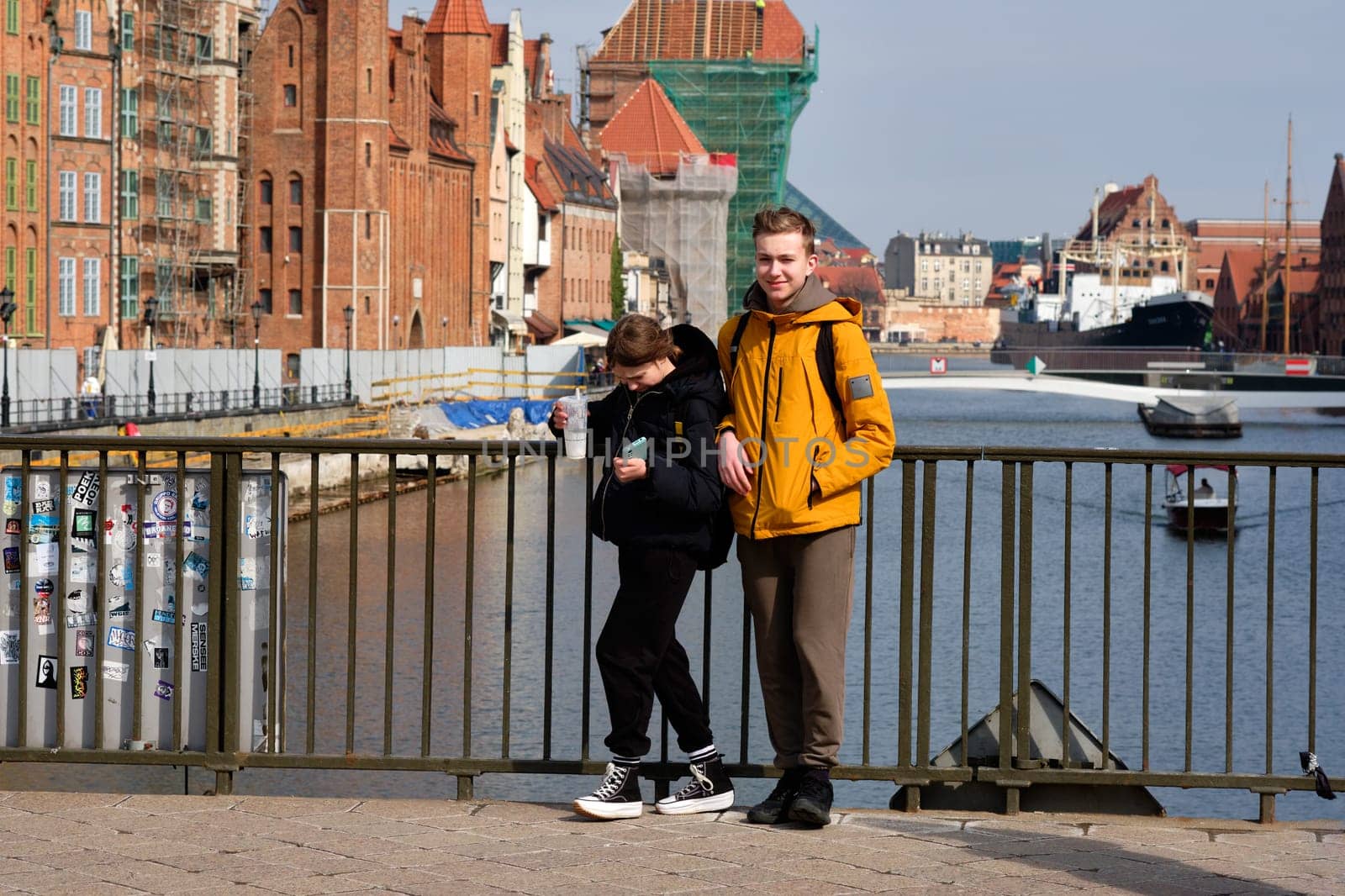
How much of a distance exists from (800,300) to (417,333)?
68.3 m

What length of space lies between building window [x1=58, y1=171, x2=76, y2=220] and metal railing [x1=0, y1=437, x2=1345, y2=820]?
925 cm

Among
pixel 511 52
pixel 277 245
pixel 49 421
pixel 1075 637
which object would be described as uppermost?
pixel 511 52

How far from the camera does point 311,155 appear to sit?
6725 cm

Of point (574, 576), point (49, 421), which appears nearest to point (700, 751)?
point (574, 576)

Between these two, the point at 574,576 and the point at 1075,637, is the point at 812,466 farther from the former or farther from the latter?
the point at 574,576

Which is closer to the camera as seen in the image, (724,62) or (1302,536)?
(1302,536)

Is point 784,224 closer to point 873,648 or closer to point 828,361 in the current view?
point 828,361

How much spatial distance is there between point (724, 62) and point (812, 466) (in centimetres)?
10552

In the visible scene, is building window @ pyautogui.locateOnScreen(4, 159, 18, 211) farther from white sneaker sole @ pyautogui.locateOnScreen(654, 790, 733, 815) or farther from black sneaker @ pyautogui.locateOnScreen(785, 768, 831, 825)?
black sneaker @ pyautogui.locateOnScreen(785, 768, 831, 825)

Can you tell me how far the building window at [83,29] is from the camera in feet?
159

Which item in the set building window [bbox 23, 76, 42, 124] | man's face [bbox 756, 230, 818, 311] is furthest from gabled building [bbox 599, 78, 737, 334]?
man's face [bbox 756, 230, 818, 311]

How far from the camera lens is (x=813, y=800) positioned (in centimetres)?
593

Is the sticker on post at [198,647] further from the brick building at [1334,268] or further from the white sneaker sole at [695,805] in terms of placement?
the brick building at [1334,268]

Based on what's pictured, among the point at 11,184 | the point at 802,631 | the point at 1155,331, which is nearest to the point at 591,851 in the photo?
the point at 802,631
